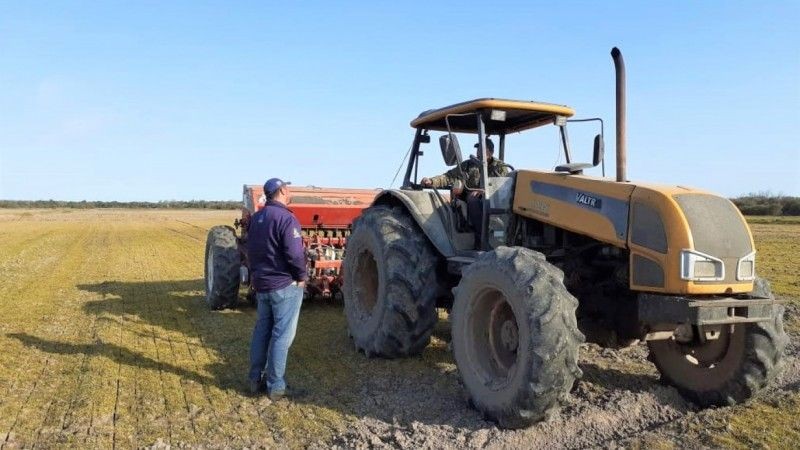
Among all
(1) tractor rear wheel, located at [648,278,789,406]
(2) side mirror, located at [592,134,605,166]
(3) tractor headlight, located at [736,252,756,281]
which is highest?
(2) side mirror, located at [592,134,605,166]

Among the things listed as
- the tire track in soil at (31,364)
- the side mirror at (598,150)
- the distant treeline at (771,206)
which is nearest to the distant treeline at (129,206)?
the distant treeline at (771,206)

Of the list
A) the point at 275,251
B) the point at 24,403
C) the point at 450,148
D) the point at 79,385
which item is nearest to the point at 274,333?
the point at 275,251

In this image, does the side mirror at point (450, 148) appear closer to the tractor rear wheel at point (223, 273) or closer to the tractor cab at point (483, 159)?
the tractor cab at point (483, 159)

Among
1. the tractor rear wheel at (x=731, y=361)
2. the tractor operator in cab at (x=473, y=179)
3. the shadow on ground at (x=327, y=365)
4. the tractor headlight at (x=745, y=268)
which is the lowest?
the shadow on ground at (x=327, y=365)

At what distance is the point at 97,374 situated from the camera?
573 cm

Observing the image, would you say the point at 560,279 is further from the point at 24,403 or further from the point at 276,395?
the point at 24,403

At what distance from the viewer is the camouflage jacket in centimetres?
615

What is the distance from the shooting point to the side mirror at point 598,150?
5.53 m

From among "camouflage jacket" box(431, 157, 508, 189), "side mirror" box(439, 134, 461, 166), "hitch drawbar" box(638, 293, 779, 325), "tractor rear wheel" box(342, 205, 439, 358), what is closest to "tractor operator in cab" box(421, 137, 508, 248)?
"camouflage jacket" box(431, 157, 508, 189)

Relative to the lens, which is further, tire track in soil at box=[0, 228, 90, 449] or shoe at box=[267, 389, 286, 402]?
shoe at box=[267, 389, 286, 402]

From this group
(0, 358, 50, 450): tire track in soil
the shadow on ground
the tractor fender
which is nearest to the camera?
(0, 358, 50, 450): tire track in soil

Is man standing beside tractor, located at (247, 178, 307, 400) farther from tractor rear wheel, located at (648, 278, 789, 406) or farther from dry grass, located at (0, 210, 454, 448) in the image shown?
tractor rear wheel, located at (648, 278, 789, 406)

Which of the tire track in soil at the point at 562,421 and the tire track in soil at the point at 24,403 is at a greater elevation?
the tire track in soil at the point at 562,421

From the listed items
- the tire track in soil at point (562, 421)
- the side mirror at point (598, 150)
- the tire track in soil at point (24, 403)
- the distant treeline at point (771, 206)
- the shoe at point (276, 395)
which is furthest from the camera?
the distant treeline at point (771, 206)
